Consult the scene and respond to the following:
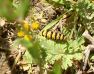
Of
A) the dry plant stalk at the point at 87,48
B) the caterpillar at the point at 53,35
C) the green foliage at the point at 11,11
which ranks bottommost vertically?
the dry plant stalk at the point at 87,48

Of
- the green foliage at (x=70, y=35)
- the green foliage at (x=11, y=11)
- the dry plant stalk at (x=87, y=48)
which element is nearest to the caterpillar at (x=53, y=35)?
the green foliage at (x=70, y=35)

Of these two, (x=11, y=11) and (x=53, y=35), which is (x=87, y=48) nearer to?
(x=53, y=35)

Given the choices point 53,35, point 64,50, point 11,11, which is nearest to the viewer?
point 11,11

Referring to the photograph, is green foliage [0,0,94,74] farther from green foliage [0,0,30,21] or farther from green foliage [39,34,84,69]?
green foliage [0,0,30,21]

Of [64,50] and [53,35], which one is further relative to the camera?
[53,35]

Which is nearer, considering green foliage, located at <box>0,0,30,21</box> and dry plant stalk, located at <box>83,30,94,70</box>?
green foliage, located at <box>0,0,30,21</box>

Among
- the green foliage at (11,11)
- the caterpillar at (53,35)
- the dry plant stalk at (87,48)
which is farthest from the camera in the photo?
the caterpillar at (53,35)

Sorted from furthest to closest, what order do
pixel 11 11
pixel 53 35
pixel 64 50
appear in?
pixel 53 35, pixel 64 50, pixel 11 11

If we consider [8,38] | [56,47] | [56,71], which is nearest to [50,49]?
[56,47]

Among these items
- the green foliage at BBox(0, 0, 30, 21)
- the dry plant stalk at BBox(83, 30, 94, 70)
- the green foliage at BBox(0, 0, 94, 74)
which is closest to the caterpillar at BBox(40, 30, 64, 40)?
the green foliage at BBox(0, 0, 94, 74)

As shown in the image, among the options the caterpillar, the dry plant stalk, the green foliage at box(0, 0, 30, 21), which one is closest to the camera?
the green foliage at box(0, 0, 30, 21)

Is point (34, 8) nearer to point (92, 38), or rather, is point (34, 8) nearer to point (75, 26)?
point (75, 26)

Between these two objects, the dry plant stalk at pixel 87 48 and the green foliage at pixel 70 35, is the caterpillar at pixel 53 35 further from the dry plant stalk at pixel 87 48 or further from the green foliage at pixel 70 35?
the dry plant stalk at pixel 87 48

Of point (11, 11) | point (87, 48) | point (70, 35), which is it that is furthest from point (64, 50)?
point (11, 11)
